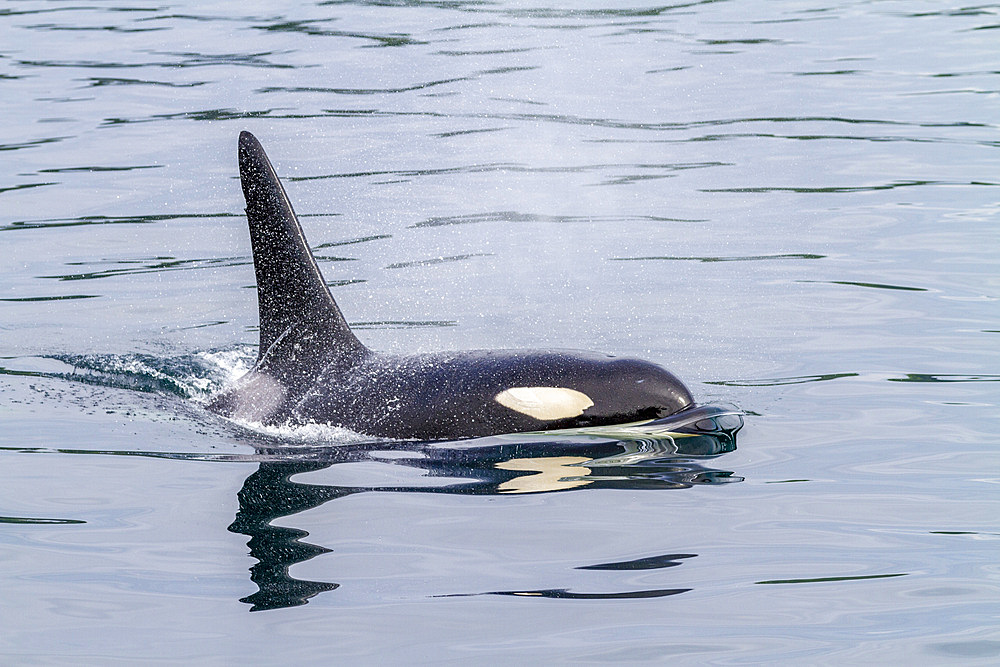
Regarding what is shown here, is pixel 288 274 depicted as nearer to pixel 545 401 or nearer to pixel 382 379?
pixel 382 379

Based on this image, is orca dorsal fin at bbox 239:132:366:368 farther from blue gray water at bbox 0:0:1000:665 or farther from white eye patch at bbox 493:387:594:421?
white eye patch at bbox 493:387:594:421

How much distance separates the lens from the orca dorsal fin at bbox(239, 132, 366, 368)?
7.72 metres

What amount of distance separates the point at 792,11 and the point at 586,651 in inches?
896

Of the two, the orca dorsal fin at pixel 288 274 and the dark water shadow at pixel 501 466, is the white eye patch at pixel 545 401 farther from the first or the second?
the orca dorsal fin at pixel 288 274

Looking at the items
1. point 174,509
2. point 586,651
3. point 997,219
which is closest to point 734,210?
point 997,219

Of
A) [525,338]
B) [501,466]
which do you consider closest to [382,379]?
[501,466]

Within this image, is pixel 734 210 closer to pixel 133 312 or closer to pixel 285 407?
pixel 133 312

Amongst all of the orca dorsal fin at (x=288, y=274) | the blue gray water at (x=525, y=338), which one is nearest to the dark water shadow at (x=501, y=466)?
the blue gray water at (x=525, y=338)

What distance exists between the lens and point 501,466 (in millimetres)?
6699

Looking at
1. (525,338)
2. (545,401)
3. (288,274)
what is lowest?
(525,338)

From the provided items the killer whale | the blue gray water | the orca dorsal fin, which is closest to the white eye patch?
the killer whale

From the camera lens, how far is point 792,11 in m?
25.9

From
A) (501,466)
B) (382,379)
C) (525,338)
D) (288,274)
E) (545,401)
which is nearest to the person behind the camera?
(501,466)

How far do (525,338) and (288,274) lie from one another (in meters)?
2.25
